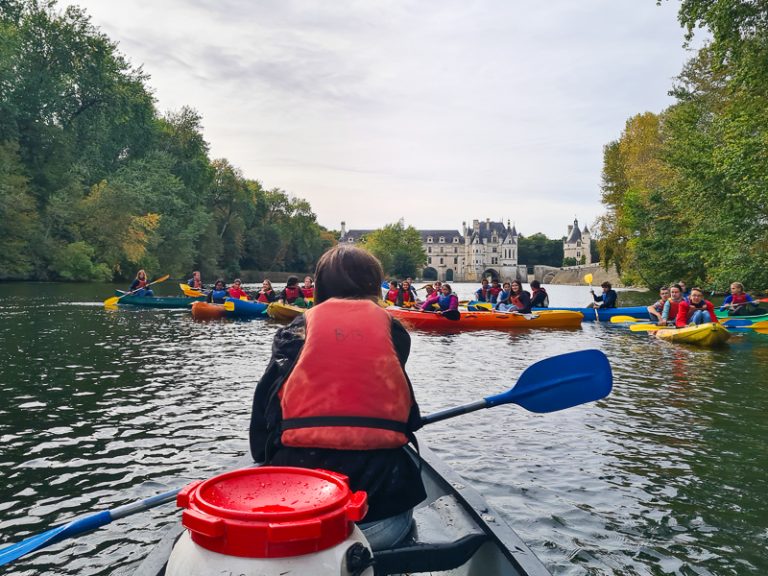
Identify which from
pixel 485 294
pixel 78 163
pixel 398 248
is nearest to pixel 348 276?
pixel 485 294

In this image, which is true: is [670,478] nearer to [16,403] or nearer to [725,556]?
[725,556]

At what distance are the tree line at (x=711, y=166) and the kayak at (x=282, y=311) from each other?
12613 millimetres

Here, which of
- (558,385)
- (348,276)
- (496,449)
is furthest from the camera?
(496,449)

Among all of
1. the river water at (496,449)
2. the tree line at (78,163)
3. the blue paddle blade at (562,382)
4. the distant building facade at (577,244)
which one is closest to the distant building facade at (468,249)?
the distant building facade at (577,244)

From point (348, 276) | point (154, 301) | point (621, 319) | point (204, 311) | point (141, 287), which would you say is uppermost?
point (348, 276)

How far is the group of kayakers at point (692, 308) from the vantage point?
48.2 feet

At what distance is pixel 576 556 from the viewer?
3.95 metres

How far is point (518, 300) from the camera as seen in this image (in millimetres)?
18344

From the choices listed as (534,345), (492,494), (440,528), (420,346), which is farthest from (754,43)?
(440,528)

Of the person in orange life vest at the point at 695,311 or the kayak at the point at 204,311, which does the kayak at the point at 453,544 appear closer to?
the person in orange life vest at the point at 695,311

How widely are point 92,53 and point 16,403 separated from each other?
36027 millimetres

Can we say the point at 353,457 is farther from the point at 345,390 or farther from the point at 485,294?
the point at 485,294

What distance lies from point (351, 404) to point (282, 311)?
16715 mm

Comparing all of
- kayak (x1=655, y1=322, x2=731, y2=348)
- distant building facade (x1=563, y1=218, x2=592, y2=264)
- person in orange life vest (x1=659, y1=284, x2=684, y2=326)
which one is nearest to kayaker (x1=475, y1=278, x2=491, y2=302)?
person in orange life vest (x1=659, y1=284, x2=684, y2=326)
